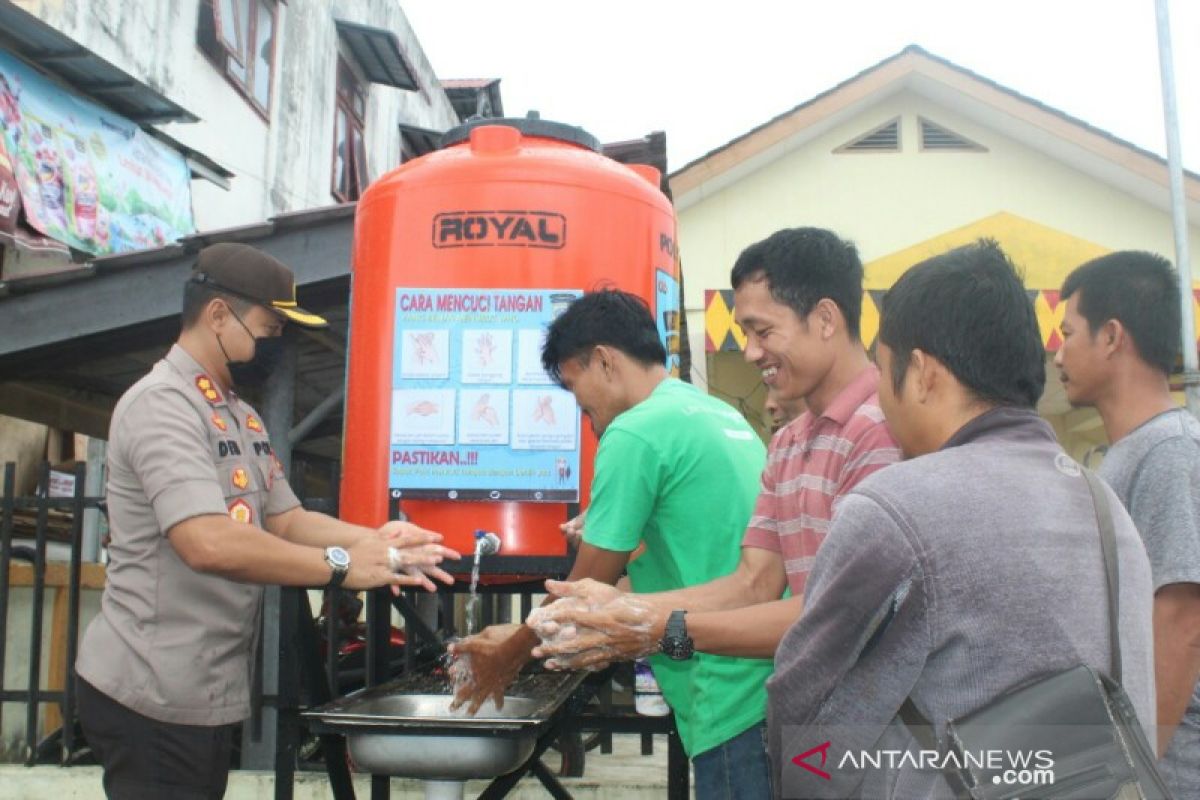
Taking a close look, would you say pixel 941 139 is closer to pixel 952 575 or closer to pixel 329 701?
pixel 329 701

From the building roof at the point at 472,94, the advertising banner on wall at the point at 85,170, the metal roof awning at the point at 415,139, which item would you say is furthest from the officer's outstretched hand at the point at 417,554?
the building roof at the point at 472,94

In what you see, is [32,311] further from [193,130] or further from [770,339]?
[193,130]

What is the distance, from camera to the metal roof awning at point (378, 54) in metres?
14.4

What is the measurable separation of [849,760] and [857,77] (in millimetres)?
13203

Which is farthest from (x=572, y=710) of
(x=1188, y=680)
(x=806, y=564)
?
(x=1188, y=680)

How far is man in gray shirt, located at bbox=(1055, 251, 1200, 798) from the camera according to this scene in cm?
231

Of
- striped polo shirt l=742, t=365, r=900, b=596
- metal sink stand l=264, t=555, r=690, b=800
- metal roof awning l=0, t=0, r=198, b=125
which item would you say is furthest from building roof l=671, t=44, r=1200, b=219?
striped polo shirt l=742, t=365, r=900, b=596

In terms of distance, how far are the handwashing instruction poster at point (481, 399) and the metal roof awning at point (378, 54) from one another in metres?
12.0

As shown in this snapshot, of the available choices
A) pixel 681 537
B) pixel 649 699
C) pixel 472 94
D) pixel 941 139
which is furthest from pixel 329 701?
pixel 472 94

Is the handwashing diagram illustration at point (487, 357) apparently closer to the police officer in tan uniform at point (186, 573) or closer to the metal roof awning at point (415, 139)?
the police officer in tan uniform at point (186, 573)

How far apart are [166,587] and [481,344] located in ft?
3.88

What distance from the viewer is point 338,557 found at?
3.09 m

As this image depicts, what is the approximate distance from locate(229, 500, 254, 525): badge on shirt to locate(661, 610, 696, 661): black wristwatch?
136cm

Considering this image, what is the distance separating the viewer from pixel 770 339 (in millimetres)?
2719
